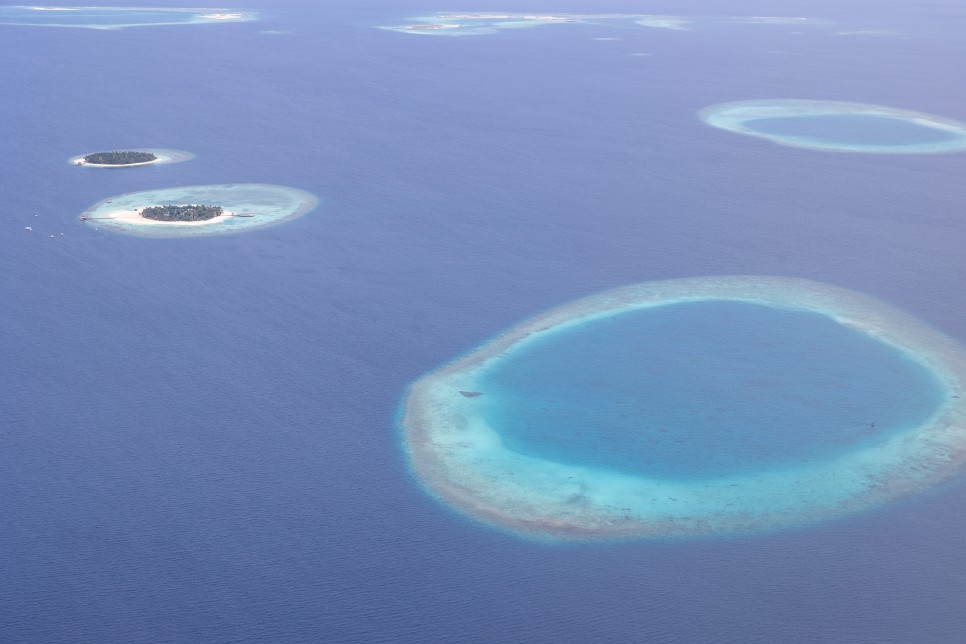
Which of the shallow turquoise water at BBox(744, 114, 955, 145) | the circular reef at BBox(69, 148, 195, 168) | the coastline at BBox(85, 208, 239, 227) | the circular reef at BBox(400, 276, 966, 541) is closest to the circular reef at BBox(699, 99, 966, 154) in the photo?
the shallow turquoise water at BBox(744, 114, 955, 145)

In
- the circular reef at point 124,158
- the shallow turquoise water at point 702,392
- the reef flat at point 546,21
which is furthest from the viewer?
the reef flat at point 546,21

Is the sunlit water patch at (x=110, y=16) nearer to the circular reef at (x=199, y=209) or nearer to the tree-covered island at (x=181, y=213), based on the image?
the circular reef at (x=199, y=209)

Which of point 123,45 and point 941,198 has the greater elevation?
point 123,45

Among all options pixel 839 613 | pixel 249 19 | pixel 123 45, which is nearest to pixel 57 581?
pixel 839 613

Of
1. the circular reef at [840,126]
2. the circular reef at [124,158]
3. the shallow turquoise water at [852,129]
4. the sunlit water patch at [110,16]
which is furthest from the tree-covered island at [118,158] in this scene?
the sunlit water patch at [110,16]

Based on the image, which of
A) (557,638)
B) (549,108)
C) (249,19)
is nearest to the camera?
(557,638)

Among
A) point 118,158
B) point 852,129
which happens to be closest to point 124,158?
point 118,158

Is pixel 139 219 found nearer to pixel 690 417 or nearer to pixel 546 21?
pixel 690 417

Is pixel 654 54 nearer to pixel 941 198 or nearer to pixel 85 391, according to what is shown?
pixel 941 198
